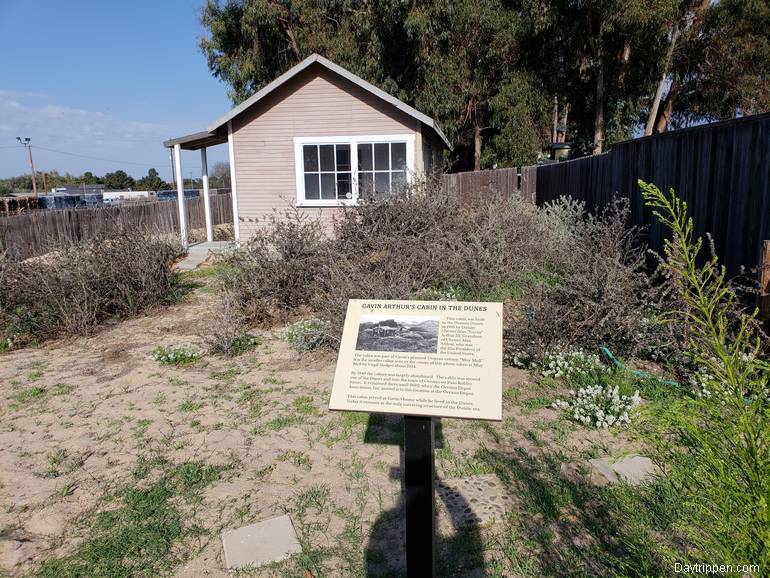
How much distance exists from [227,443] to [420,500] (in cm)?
219

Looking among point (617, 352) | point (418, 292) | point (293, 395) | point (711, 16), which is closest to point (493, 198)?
point (418, 292)

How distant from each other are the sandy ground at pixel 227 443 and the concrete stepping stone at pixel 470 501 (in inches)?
2.1

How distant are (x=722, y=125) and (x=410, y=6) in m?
21.0

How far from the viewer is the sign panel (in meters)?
2.42

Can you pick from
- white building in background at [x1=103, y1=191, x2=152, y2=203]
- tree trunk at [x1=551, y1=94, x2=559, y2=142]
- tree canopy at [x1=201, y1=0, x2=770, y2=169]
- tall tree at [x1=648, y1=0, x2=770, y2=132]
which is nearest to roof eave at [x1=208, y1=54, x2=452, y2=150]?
tree canopy at [x1=201, y1=0, x2=770, y2=169]

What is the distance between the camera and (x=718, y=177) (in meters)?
5.48

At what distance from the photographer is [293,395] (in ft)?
16.3

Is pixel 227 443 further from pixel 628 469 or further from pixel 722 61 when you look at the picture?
pixel 722 61

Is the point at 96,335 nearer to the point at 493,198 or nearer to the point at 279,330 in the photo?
the point at 279,330

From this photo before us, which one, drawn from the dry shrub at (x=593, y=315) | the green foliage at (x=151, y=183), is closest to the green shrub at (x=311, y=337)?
the dry shrub at (x=593, y=315)

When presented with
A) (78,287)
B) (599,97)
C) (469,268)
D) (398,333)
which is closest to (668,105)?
(599,97)

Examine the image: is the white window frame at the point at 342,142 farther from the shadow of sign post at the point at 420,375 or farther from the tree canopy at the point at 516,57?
the tree canopy at the point at 516,57

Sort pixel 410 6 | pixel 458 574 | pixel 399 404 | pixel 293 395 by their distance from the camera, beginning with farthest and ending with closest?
pixel 410 6
pixel 293 395
pixel 458 574
pixel 399 404

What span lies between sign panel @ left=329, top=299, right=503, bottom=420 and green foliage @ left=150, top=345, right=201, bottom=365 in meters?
3.76
